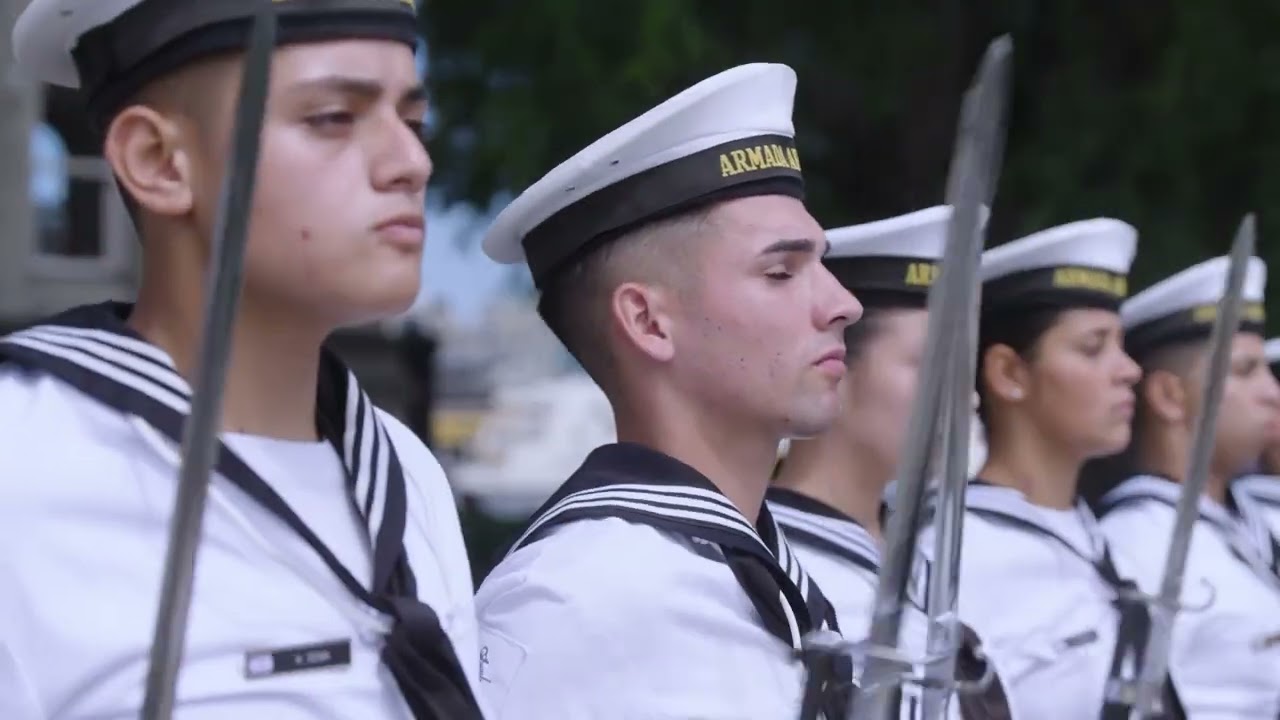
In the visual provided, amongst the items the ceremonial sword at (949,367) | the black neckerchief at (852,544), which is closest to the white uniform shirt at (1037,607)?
the black neckerchief at (852,544)

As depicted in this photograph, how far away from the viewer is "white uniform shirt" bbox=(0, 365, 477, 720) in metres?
1.78

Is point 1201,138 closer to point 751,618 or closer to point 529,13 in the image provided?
point 529,13

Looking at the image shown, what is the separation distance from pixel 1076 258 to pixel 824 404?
1479mm

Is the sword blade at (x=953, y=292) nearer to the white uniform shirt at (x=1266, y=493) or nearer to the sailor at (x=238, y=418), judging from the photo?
the sailor at (x=238, y=418)

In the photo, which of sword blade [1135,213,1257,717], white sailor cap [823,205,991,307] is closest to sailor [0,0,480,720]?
sword blade [1135,213,1257,717]

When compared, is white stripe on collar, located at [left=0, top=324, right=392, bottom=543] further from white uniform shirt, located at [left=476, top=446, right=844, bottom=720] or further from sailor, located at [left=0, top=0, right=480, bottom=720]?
white uniform shirt, located at [left=476, top=446, right=844, bottom=720]

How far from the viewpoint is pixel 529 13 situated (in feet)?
20.2

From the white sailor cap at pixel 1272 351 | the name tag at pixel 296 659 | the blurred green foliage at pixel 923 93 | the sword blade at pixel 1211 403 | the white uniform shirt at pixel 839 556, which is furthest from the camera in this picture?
the blurred green foliage at pixel 923 93

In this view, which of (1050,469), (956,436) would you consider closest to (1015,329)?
(1050,469)

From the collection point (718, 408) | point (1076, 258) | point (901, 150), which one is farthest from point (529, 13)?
point (718, 408)

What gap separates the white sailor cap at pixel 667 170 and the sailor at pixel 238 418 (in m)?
0.54

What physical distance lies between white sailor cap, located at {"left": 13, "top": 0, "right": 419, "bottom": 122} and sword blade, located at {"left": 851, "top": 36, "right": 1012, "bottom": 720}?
639 mm

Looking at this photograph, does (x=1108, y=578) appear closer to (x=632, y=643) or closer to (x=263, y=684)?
(x=632, y=643)

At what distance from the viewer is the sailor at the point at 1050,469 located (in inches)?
142
